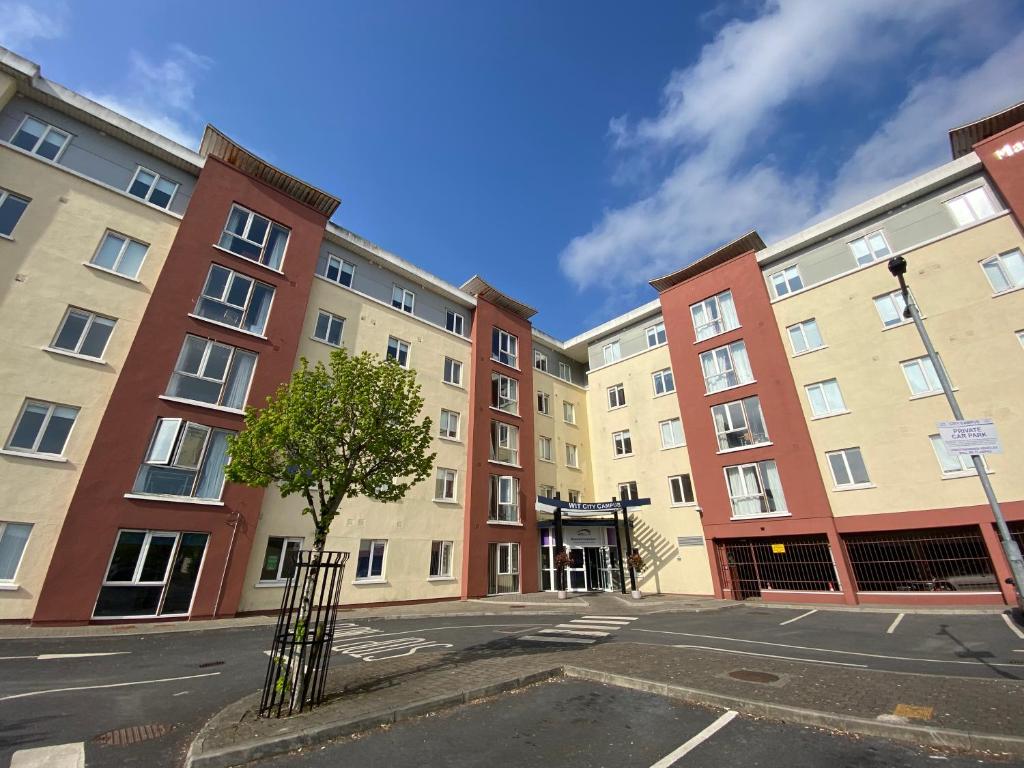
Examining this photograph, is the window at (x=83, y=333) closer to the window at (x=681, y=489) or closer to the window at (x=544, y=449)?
the window at (x=544, y=449)

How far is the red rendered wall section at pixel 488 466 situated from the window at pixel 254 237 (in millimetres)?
12633

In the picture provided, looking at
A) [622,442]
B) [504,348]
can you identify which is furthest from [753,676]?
[504,348]

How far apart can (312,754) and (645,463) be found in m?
26.6

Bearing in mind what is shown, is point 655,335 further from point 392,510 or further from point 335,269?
point 335,269

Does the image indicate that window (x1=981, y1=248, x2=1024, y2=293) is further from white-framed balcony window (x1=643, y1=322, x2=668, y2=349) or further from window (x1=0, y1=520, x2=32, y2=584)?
window (x1=0, y1=520, x2=32, y2=584)

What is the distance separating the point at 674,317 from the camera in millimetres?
29219

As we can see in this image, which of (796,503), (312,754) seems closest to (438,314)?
(796,503)

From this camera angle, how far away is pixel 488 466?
88.4 ft

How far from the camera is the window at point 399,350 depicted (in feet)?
83.1

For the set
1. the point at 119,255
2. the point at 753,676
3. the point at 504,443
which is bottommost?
the point at 753,676

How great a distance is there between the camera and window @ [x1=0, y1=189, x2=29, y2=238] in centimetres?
1568

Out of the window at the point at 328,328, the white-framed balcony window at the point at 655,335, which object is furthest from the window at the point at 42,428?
the white-framed balcony window at the point at 655,335

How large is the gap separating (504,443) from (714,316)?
15497 millimetres

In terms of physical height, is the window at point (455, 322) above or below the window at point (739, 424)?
above
